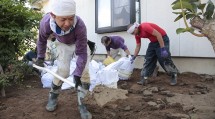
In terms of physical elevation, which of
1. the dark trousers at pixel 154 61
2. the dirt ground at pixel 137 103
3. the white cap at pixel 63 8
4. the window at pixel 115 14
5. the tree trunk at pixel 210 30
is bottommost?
the dirt ground at pixel 137 103

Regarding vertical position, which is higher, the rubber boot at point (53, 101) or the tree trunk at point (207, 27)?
the tree trunk at point (207, 27)

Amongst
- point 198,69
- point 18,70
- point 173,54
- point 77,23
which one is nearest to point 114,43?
point 173,54

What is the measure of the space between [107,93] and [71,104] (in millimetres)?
588

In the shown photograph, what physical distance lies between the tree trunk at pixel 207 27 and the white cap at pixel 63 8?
1.38 m

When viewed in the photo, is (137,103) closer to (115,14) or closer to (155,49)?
(155,49)

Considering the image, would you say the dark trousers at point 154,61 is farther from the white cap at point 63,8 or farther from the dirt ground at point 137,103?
the white cap at point 63,8

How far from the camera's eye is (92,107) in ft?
13.4

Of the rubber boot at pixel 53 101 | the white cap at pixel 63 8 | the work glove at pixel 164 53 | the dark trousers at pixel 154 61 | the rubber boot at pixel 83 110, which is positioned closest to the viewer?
the white cap at pixel 63 8

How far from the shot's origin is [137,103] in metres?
4.29

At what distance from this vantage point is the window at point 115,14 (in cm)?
730

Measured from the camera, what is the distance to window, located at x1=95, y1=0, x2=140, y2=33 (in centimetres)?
730

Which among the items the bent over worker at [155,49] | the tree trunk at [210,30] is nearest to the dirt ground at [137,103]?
the bent over worker at [155,49]

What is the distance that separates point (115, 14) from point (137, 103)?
4235 mm

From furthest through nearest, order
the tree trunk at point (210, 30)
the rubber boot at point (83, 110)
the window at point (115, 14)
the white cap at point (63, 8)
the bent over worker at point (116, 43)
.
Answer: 1. the bent over worker at point (116, 43)
2. the window at point (115, 14)
3. the rubber boot at point (83, 110)
4. the white cap at point (63, 8)
5. the tree trunk at point (210, 30)
